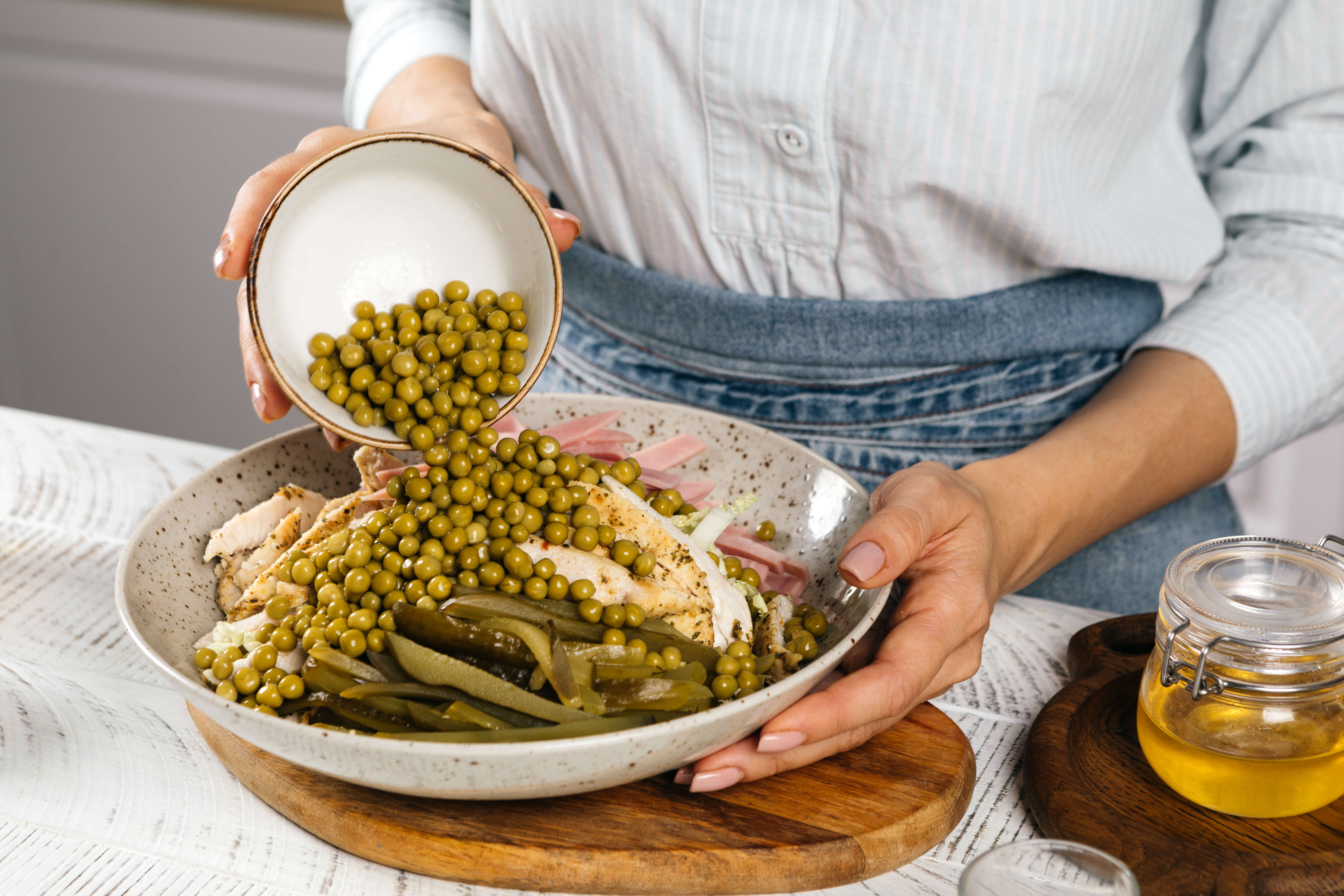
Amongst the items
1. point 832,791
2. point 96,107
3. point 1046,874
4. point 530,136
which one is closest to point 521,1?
point 530,136

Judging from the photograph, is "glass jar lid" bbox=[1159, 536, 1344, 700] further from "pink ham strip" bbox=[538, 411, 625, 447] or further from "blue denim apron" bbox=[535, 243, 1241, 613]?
"pink ham strip" bbox=[538, 411, 625, 447]

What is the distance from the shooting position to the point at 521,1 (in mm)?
1956

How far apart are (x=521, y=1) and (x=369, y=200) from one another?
0.61 meters

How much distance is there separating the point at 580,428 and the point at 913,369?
646 millimetres

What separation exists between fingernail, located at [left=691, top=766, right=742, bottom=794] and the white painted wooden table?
16 cm

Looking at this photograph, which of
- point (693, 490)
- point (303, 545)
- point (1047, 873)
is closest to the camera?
point (1047, 873)

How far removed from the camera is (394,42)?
252 cm

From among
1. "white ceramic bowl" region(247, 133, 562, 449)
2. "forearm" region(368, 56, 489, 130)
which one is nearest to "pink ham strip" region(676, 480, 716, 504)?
"white ceramic bowl" region(247, 133, 562, 449)

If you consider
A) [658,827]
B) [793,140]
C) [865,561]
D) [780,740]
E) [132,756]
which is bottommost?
[132,756]

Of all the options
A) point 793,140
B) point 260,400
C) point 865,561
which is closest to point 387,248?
point 260,400

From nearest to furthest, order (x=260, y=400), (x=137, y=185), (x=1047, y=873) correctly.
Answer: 1. (x=1047, y=873)
2. (x=260, y=400)
3. (x=137, y=185)

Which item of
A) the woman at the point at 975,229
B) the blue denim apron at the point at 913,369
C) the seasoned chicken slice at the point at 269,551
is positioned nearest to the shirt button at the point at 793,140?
the woman at the point at 975,229

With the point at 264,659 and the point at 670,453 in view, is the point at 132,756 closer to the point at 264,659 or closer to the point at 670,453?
the point at 264,659

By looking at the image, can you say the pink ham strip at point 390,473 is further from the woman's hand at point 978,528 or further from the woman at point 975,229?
the woman's hand at point 978,528
